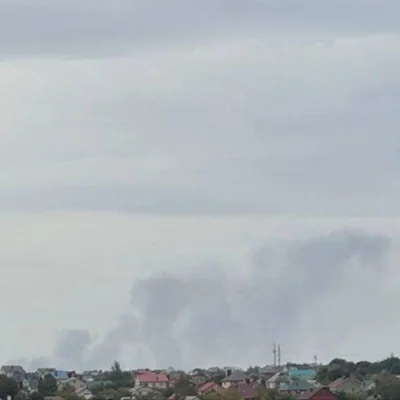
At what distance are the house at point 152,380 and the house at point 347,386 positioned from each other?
23.5 metres

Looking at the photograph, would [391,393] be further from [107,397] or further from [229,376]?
[229,376]

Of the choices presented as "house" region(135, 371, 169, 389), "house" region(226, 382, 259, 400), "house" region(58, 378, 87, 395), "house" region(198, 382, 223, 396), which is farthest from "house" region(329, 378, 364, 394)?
"house" region(58, 378, 87, 395)

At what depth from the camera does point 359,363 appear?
19025 cm

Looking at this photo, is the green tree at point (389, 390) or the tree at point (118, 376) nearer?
the green tree at point (389, 390)

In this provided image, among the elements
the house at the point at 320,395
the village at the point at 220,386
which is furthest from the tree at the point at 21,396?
the house at the point at 320,395

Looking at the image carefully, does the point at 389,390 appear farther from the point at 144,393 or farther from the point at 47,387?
the point at 47,387

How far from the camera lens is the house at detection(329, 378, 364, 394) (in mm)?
138875

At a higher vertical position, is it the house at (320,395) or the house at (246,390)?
the house at (246,390)

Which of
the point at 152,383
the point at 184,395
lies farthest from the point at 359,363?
the point at 184,395

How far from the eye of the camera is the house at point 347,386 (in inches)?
5468

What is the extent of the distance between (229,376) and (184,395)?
128 ft

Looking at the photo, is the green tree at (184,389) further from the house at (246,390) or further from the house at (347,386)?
the house at (347,386)

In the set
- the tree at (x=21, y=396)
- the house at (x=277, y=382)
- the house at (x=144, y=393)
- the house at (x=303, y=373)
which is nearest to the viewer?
the tree at (x=21, y=396)

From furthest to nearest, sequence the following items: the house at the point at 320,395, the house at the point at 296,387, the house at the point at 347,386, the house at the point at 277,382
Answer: the house at the point at 277,382 → the house at the point at 296,387 → the house at the point at 347,386 → the house at the point at 320,395
